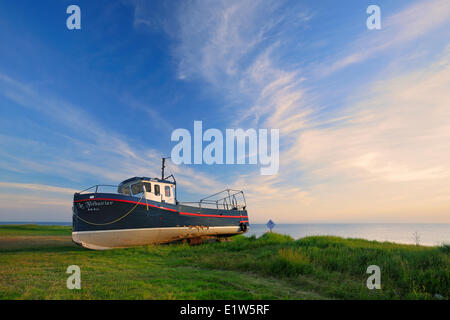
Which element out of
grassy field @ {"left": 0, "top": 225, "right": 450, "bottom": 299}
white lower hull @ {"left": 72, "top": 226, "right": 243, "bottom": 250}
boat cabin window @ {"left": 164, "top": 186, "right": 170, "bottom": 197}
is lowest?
white lower hull @ {"left": 72, "top": 226, "right": 243, "bottom": 250}

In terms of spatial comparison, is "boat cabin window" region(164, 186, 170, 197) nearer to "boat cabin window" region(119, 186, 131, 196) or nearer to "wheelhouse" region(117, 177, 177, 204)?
"wheelhouse" region(117, 177, 177, 204)

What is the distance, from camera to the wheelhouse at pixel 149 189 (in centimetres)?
1727

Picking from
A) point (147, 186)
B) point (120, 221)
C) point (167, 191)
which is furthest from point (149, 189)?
point (120, 221)

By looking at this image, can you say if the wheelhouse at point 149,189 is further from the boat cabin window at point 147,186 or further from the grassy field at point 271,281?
the grassy field at point 271,281

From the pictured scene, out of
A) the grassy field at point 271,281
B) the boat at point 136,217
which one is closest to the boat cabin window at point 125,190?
the boat at point 136,217

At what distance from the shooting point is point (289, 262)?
8.20m

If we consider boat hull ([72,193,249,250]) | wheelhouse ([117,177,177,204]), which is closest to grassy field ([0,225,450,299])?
boat hull ([72,193,249,250])

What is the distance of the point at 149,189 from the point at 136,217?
262 centimetres

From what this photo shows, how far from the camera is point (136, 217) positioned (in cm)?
1538

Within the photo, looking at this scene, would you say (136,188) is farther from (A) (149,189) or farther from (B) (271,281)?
(B) (271,281)

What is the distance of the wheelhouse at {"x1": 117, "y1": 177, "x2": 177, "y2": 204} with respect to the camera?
680 inches

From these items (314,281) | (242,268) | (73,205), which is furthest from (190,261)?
(73,205)

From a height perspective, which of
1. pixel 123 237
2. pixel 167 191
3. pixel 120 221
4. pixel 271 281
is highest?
pixel 167 191
